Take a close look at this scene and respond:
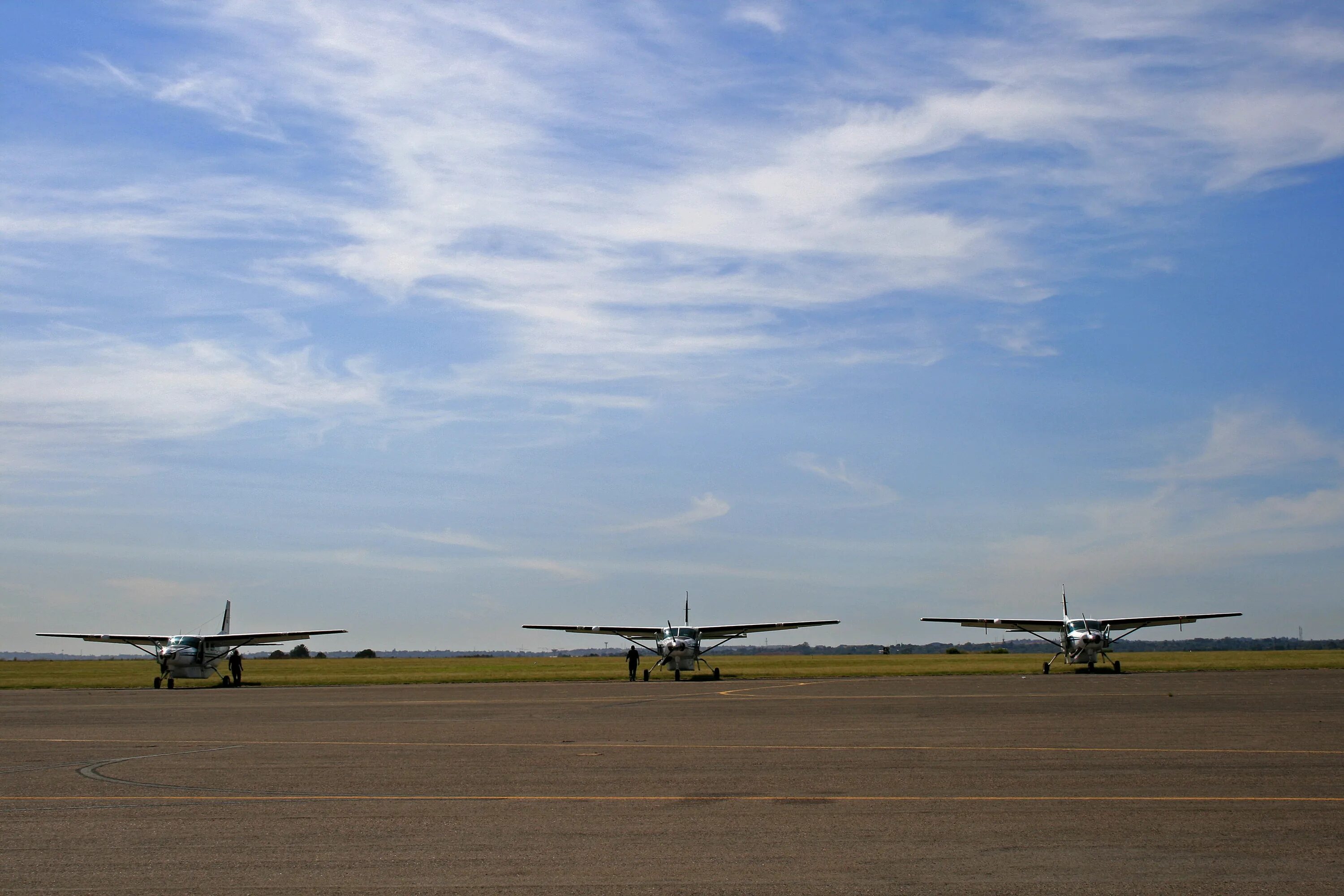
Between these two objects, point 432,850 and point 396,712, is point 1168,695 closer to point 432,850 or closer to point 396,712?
point 396,712

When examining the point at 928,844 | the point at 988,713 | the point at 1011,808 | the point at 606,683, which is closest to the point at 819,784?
the point at 1011,808

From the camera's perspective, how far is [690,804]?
1106 cm

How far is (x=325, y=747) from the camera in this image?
1716 centimetres

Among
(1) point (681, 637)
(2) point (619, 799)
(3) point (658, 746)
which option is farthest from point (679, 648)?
(2) point (619, 799)

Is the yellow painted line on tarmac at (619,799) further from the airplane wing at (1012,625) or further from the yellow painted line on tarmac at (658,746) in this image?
the airplane wing at (1012,625)

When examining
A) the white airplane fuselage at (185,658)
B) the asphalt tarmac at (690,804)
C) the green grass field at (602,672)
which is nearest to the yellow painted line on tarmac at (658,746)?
the asphalt tarmac at (690,804)

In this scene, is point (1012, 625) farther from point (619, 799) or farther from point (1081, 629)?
point (619, 799)

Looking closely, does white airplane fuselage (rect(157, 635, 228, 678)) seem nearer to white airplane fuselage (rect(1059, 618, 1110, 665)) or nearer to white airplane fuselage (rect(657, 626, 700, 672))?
white airplane fuselage (rect(657, 626, 700, 672))

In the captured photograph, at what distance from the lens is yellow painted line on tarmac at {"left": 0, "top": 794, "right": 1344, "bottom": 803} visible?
10.9m

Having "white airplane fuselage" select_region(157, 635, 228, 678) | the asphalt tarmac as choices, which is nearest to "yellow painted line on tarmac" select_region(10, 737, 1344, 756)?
the asphalt tarmac

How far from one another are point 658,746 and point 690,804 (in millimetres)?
5944

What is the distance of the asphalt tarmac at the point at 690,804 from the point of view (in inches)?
311

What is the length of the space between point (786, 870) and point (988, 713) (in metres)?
16.0

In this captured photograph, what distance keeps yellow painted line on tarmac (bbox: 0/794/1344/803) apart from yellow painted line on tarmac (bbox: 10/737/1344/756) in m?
4.28
